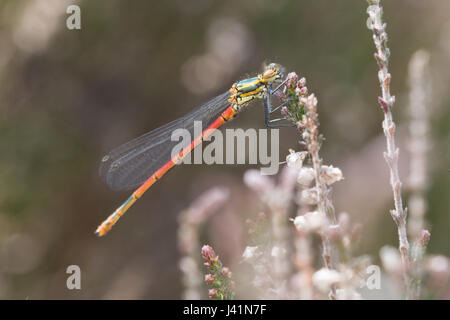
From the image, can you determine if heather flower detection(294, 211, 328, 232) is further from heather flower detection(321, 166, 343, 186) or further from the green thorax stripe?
the green thorax stripe

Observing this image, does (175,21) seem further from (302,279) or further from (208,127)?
(302,279)

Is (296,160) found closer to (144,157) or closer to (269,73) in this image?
(269,73)

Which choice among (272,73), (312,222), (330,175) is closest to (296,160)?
(330,175)

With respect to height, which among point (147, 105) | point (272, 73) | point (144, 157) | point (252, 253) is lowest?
point (252, 253)

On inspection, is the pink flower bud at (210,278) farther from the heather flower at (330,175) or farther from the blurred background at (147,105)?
the blurred background at (147,105)

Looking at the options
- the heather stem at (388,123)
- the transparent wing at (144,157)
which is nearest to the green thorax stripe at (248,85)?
the transparent wing at (144,157)
